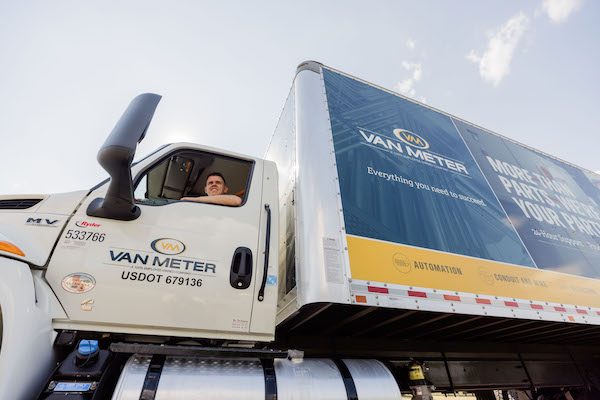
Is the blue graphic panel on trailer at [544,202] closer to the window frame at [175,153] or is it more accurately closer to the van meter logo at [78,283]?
the window frame at [175,153]

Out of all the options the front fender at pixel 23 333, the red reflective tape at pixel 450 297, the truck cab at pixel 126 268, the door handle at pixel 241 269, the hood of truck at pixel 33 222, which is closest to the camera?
the front fender at pixel 23 333

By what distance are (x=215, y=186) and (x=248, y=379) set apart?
5.54 ft

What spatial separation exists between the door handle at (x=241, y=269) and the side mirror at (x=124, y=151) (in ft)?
2.43

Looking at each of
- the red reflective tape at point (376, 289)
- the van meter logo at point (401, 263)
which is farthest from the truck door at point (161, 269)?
the van meter logo at point (401, 263)

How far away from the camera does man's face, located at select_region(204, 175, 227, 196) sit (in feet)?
9.55

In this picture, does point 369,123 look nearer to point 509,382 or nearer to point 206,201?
point 206,201

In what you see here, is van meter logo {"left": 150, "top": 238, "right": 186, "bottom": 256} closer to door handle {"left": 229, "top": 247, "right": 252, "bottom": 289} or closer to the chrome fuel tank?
door handle {"left": 229, "top": 247, "right": 252, "bottom": 289}

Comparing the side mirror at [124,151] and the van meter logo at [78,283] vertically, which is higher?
the side mirror at [124,151]

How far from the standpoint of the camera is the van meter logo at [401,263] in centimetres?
236

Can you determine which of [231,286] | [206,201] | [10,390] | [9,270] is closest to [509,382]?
[231,286]

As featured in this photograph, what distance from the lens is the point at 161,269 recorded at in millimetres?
1947

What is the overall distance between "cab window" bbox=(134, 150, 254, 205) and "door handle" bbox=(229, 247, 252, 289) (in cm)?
58

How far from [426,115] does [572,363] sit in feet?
12.2

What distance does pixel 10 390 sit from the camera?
1418 mm
